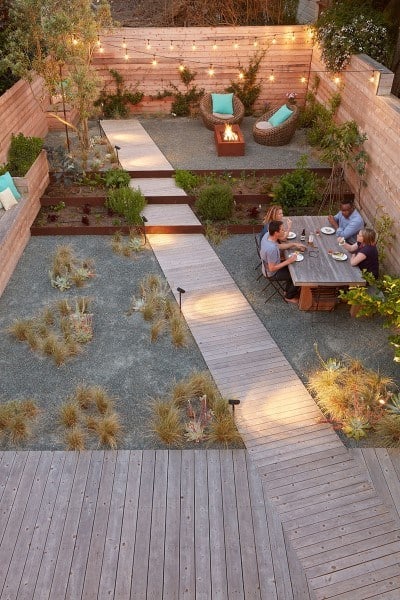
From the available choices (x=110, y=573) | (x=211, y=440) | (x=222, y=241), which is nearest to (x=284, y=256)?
(x=222, y=241)

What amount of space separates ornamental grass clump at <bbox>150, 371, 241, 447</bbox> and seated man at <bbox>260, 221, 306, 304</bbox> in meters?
1.92

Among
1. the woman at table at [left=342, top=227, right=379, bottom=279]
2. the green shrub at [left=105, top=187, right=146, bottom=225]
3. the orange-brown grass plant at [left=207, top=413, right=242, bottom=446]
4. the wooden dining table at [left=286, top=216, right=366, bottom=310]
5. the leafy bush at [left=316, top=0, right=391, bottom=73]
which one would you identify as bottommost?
the orange-brown grass plant at [left=207, top=413, right=242, bottom=446]

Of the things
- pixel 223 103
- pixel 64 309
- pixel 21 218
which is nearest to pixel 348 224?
pixel 64 309

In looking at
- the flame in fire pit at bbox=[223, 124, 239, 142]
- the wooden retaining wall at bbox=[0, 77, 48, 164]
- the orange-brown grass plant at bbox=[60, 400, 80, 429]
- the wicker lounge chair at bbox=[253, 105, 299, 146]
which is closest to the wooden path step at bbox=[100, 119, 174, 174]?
the flame in fire pit at bbox=[223, 124, 239, 142]

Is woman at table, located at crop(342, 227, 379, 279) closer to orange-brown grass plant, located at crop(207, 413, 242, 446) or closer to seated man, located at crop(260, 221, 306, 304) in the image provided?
seated man, located at crop(260, 221, 306, 304)

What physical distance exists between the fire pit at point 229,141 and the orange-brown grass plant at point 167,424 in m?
7.22

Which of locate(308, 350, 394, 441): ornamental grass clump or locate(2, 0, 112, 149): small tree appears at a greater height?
locate(2, 0, 112, 149): small tree

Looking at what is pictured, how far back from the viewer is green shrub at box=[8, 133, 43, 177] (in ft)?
29.3

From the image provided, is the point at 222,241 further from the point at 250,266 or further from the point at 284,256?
the point at 284,256

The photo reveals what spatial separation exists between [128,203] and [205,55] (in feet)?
19.1

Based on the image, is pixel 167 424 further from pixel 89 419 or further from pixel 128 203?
pixel 128 203

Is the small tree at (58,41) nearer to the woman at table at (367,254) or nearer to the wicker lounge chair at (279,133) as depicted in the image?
the wicker lounge chair at (279,133)

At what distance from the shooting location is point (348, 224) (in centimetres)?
737

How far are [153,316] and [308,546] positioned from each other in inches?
145
